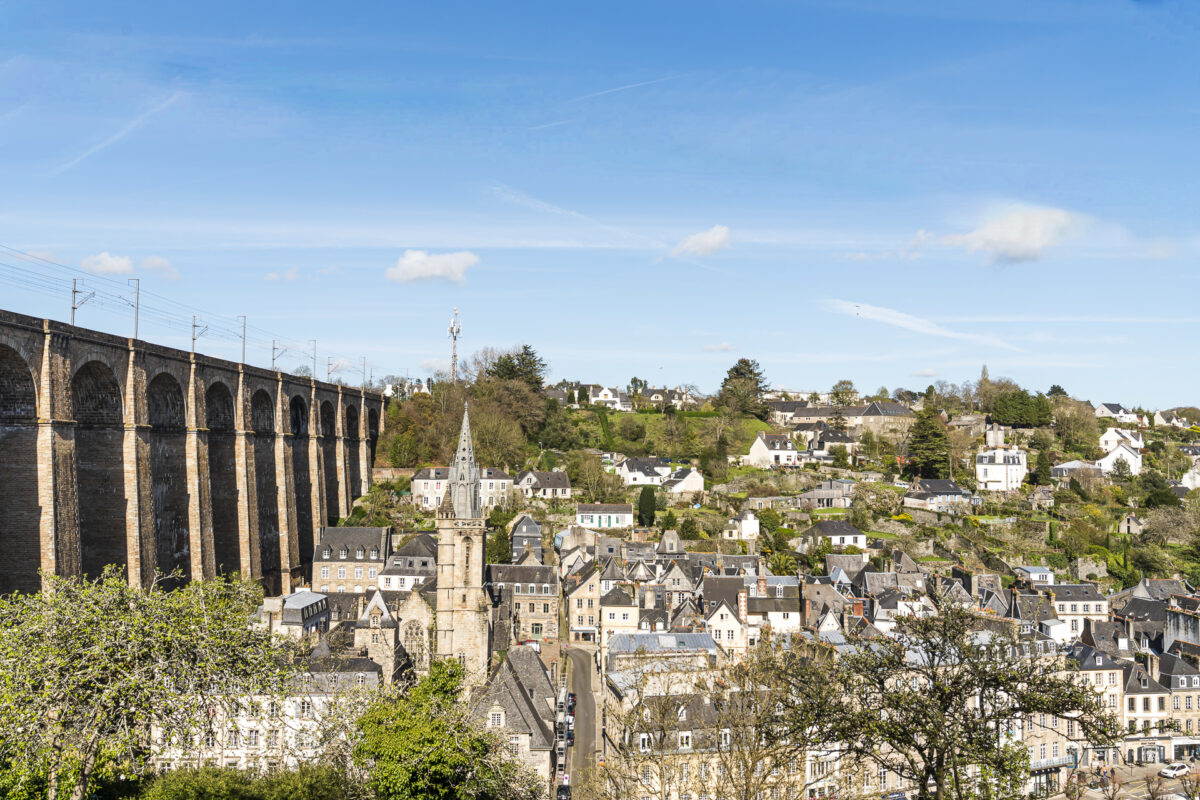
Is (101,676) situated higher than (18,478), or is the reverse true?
(18,478)

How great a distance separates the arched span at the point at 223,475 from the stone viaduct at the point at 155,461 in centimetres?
8

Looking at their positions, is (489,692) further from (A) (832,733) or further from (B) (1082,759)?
(B) (1082,759)

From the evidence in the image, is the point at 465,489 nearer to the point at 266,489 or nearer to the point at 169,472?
the point at 169,472

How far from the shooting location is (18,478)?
31.5 meters

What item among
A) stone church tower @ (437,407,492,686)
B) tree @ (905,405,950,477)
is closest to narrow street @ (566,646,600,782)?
stone church tower @ (437,407,492,686)

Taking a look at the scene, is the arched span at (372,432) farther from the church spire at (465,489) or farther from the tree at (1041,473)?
the tree at (1041,473)

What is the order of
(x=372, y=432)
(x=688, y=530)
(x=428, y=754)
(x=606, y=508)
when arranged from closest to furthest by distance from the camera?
1. (x=428, y=754)
2. (x=688, y=530)
3. (x=606, y=508)
4. (x=372, y=432)

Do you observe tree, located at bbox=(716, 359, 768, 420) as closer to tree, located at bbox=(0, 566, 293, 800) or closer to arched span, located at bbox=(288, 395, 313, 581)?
arched span, located at bbox=(288, 395, 313, 581)

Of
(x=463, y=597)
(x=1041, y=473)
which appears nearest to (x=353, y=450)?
(x=463, y=597)

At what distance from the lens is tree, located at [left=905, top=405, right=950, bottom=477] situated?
78125 millimetres

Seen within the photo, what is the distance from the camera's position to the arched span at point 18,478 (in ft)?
101

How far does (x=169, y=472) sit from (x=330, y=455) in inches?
884

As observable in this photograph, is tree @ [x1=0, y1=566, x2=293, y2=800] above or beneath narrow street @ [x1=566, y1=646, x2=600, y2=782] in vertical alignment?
above

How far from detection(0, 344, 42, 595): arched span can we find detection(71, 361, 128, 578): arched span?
306 cm
